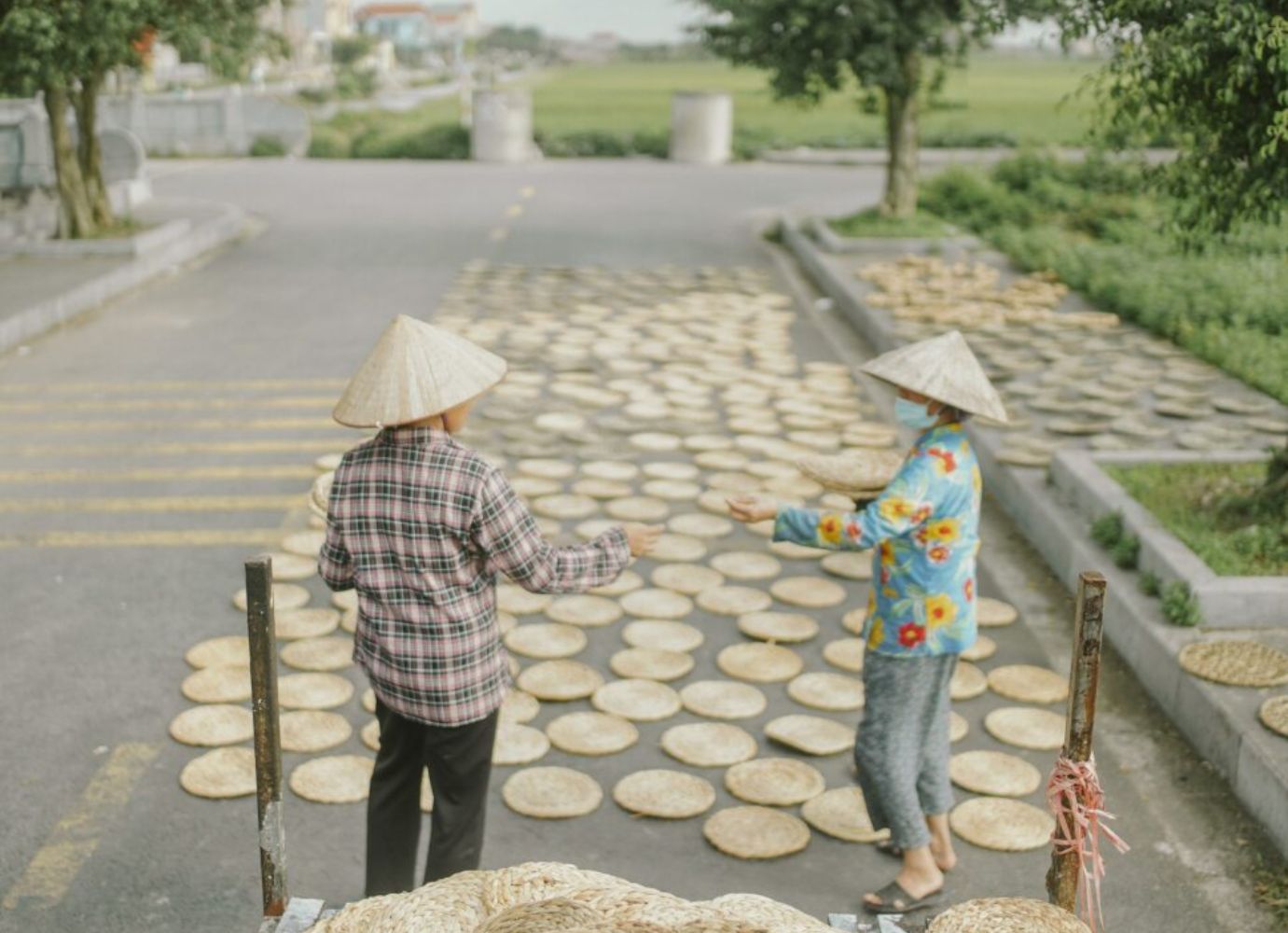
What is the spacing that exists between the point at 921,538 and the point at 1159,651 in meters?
2.02

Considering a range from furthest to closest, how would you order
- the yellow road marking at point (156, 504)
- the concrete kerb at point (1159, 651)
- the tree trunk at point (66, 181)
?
the tree trunk at point (66, 181)
the yellow road marking at point (156, 504)
the concrete kerb at point (1159, 651)

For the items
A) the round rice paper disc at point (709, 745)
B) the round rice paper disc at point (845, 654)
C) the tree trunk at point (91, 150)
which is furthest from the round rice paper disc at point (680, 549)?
the tree trunk at point (91, 150)

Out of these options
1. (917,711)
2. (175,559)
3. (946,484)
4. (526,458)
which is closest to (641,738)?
(917,711)

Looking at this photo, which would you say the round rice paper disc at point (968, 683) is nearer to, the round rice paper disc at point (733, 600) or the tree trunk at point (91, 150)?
the round rice paper disc at point (733, 600)

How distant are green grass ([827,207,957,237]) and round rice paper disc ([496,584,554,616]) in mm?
10538

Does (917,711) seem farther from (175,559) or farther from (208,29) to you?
(208,29)

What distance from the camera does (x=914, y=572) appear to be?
425cm

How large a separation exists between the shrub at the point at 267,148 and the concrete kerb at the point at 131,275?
12.7m

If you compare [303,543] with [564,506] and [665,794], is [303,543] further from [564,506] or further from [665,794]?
[665,794]

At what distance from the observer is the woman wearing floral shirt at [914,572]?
13.7 ft

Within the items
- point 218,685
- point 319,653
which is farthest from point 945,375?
point 218,685

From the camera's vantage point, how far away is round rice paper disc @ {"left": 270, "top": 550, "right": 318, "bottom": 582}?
6.87m

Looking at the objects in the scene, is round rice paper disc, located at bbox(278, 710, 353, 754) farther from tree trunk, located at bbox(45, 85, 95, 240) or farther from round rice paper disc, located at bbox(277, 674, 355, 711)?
tree trunk, located at bbox(45, 85, 95, 240)

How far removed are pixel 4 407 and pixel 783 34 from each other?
9796 mm
